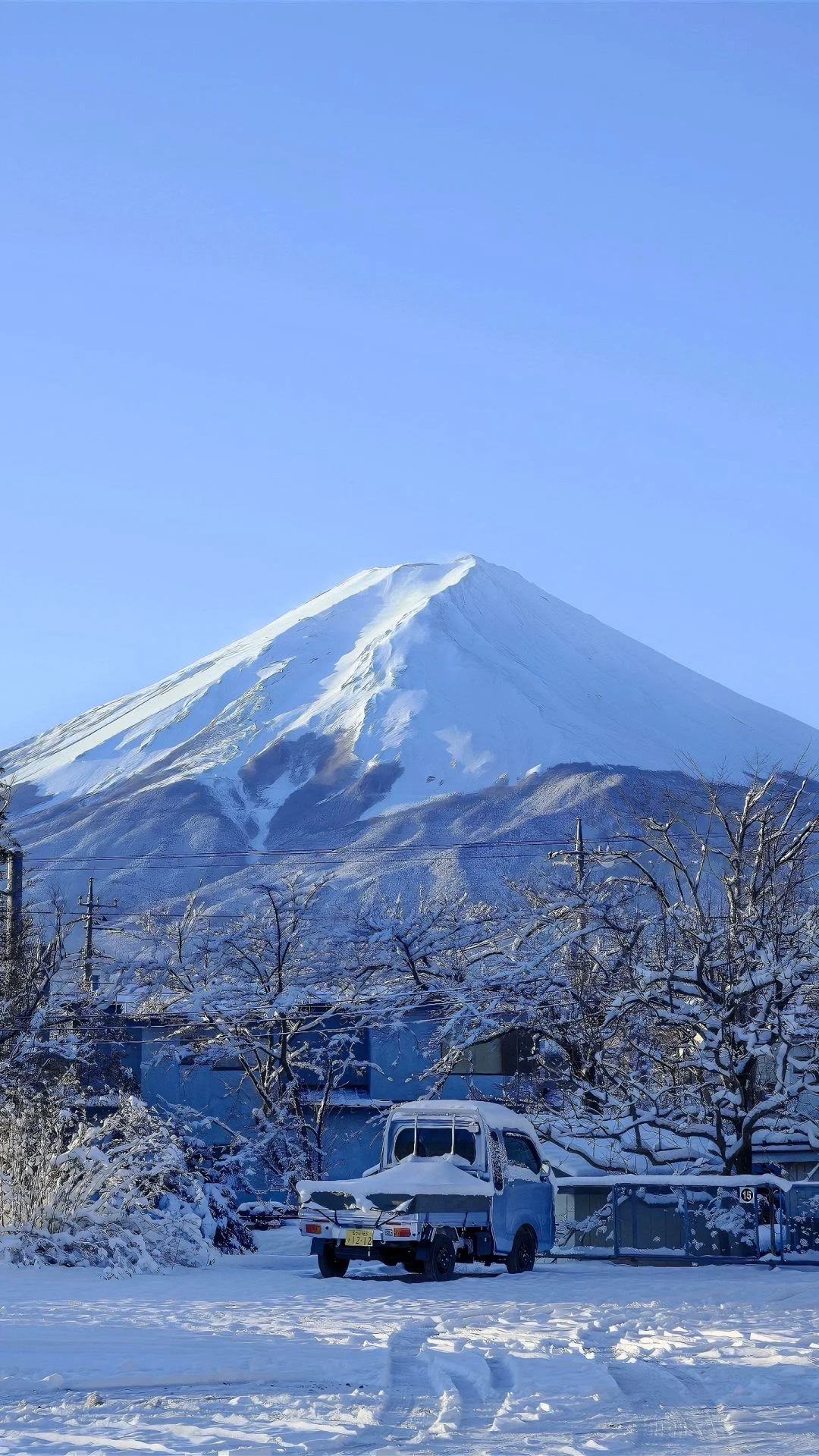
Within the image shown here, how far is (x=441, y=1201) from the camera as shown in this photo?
1703 cm

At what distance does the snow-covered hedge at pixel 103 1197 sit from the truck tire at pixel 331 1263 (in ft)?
5.50

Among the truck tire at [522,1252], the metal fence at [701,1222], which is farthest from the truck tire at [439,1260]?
the metal fence at [701,1222]

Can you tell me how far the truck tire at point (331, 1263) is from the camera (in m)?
17.3

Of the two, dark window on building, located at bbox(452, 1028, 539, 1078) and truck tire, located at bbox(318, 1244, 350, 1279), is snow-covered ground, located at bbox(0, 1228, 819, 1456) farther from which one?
dark window on building, located at bbox(452, 1028, 539, 1078)

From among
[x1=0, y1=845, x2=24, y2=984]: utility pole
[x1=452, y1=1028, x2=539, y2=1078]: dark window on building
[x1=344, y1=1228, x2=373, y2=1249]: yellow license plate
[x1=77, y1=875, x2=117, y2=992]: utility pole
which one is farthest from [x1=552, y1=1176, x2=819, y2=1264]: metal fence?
[x1=77, y1=875, x2=117, y2=992]: utility pole

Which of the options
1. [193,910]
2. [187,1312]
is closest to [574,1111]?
[187,1312]

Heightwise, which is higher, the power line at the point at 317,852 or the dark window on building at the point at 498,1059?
the power line at the point at 317,852

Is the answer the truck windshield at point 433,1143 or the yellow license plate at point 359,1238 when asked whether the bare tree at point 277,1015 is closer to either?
the truck windshield at point 433,1143

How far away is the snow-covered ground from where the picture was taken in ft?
24.6

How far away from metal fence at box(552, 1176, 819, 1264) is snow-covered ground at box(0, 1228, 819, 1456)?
3.22 meters

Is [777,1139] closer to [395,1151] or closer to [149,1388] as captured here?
[395,1151]

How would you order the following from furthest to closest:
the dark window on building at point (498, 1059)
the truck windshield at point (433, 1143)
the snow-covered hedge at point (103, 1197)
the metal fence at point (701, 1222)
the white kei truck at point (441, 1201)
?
1. the dark window on building at point (498, 1059)
2. the metal fence at point (701, 1222)
3. the truck windshield at point (433, 1143)
4. the white kei truck at point (441, 1201)
5. the snow-covered hedge at point (103, 1197)

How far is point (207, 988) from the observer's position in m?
32.2

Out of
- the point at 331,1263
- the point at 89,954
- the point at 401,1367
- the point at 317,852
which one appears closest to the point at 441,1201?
the point at 331,1263
